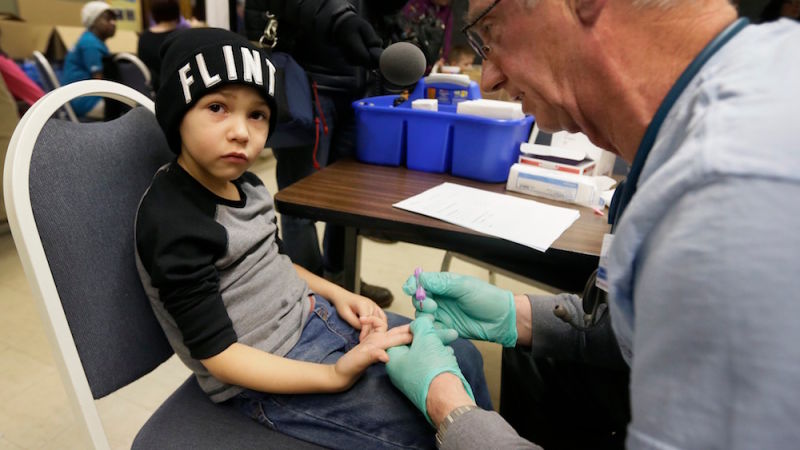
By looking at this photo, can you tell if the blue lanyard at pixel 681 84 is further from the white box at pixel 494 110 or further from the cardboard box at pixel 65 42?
the cardboard box at pixel 65 42

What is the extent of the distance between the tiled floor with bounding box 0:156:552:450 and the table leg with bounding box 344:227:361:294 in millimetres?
649

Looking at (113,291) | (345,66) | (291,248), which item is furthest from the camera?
(291,248)

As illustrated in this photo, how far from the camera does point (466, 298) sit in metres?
0.91

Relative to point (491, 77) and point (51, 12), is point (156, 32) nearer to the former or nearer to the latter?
point (51, 12)

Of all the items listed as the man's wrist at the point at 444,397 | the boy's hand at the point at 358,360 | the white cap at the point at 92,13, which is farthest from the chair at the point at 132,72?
the man's wrist at the point at 444,397

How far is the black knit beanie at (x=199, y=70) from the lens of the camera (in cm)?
69

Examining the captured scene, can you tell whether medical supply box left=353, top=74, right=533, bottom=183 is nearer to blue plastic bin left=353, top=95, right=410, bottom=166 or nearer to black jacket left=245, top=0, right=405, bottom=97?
blue plastic bin left=353, top=95, right=410, bottom=166

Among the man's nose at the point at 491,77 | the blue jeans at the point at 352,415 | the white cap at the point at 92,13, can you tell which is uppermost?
the white cap at the point at 92,13

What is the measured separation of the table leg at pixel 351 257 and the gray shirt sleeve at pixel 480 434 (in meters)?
0.72

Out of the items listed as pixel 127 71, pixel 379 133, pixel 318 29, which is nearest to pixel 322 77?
pixel 379 133

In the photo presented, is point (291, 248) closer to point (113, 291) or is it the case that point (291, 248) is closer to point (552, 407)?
point (113, 291)

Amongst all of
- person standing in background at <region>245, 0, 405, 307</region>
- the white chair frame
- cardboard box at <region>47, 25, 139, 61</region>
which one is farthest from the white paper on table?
cardboard box at <region>47, 25, 139, 61</region>

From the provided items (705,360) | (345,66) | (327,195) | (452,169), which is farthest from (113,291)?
(345,66)

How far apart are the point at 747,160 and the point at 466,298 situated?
2.15 ft
